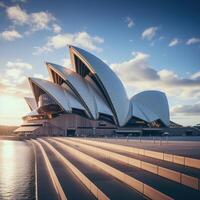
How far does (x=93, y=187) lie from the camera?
5.84 metres

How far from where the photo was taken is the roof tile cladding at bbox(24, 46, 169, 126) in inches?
1987

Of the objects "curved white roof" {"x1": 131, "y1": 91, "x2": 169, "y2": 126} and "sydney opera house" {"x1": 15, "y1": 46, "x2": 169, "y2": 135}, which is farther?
"curved white roof" {"x1": 131, "y1": 91, "x2": 169, "y2": 126}

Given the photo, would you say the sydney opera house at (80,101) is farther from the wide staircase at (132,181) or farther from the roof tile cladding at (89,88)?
the wide staircase at (132,181)

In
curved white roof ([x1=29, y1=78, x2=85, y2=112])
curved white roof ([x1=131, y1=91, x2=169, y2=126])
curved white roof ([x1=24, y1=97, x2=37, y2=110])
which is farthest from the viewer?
curved white roof ([x1=24, y1=97, x2=37, y2=110])

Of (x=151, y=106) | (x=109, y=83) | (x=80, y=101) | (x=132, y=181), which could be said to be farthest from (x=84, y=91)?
(x=132, y=181)

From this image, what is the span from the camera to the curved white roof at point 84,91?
50.8 metres

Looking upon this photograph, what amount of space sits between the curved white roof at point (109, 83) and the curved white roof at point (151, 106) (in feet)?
17.4

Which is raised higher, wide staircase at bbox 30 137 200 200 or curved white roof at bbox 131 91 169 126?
curved white roof at bbox 131 91 169 126

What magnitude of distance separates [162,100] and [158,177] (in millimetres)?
60282

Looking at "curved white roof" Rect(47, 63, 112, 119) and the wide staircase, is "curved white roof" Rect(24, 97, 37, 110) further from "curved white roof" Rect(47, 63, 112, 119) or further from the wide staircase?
the wide staircase

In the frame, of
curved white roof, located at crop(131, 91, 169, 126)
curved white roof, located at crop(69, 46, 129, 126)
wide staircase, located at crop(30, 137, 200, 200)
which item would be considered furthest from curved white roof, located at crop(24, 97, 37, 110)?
wide staircase, located at crop(30, 137, 200, 200)

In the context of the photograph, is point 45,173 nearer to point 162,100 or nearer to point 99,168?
point 99,168

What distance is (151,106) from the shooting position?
6247cm

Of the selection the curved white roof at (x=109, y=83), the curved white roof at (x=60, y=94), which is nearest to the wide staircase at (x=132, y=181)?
the curved white roof at (x=60, y=94)
